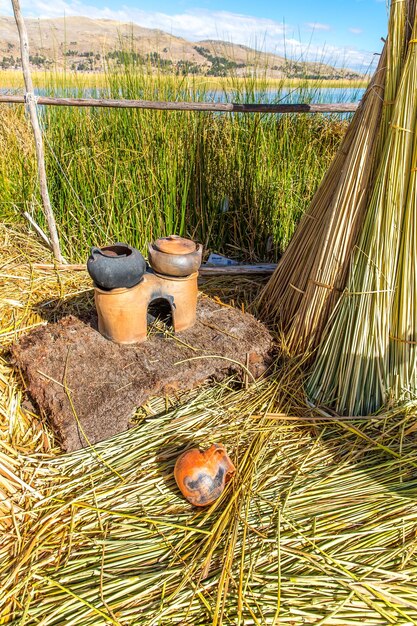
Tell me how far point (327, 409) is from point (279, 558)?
75 cm

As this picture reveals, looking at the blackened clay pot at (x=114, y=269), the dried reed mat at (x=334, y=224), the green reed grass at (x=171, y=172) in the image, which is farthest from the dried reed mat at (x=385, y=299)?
the green reed grass at (x=171, y=172)

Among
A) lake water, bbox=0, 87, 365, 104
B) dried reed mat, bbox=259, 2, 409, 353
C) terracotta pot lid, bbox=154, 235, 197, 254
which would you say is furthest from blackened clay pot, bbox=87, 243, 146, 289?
lake water, bbox=0, 87, 365, 104

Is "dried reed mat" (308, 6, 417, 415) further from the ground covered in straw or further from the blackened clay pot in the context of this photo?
the blackened clay pot

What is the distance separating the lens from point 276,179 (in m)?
3.16

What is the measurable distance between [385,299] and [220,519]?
3.14ft

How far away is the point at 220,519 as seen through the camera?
1331 mm

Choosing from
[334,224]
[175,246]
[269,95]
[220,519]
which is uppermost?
[269,95]

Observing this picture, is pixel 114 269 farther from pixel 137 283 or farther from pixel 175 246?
pixel 175 246

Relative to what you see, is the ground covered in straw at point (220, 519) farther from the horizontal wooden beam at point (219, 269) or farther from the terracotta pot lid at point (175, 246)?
the horizontal wooden beam at point (219, 269)

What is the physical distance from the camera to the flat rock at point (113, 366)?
1.66 m

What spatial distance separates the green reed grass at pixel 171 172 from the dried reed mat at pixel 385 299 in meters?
1.48

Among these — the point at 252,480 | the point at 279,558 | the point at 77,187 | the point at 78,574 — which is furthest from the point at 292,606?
the point at 77,187

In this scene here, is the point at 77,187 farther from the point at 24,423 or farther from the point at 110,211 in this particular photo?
the point at 24,423

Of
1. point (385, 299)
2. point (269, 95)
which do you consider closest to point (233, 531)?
point (385, 299)
